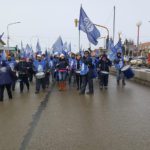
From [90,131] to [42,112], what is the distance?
3203mm

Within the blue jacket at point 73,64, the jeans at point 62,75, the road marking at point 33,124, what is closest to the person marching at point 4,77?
the road marking at point 33,124

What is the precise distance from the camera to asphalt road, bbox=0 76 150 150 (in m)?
7.33

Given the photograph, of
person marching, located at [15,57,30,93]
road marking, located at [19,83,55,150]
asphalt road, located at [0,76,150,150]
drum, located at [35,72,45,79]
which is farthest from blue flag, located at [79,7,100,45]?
road marking, located at [19,83,55,150]

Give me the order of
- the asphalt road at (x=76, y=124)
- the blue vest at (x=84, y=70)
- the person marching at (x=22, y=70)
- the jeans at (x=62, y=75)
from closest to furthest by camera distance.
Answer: the asphalt road at (x=76, y=124) < the blue vest at (x=84, y=70) < the person marching at (x=22, y=70) < the jeans at (x=62, y=75)

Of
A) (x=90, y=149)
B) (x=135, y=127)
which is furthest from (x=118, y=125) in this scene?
(x=90, y=149)

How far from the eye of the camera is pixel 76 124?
939 cm

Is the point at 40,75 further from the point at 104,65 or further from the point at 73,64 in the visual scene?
the point at 73,64

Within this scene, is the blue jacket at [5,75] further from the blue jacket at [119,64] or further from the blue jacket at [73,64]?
the blue jacket at [119,64]

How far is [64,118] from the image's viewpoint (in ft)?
33.8

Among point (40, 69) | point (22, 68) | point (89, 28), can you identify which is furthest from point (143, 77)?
point (22, 68)

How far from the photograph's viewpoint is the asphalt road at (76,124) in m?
7.33

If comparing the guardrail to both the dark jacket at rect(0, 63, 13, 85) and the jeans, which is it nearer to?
the jeans

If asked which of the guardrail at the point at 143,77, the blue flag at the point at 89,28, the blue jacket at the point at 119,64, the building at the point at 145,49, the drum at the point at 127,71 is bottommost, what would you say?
the building at the point at 145,49

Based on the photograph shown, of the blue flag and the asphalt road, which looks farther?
the blue flag
